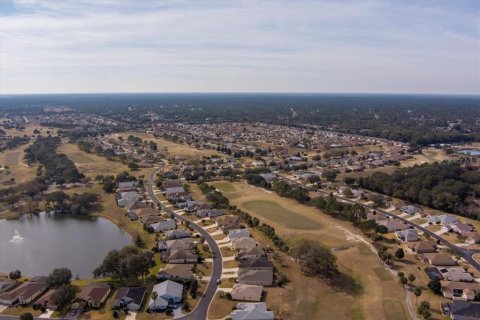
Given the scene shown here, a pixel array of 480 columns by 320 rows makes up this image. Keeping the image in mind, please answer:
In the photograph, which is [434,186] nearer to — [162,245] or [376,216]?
[376,216]

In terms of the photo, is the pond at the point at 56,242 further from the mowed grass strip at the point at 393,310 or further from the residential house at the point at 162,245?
the mowed grass strip at the point at 393,310

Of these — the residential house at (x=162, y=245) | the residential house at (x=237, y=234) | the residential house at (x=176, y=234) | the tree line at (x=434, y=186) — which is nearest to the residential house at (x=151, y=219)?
the residential house at (x=176, y=234)

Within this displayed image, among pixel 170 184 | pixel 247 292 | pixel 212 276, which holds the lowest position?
pixel 212 276

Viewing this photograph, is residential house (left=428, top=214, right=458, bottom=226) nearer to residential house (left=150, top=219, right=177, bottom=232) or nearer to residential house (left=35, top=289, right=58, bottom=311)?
residential house (left=150, top=219, right=177, bottom=232)

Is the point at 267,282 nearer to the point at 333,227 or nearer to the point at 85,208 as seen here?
the point at 333,227

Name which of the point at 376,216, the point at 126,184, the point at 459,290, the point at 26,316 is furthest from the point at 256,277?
the point at 126,184

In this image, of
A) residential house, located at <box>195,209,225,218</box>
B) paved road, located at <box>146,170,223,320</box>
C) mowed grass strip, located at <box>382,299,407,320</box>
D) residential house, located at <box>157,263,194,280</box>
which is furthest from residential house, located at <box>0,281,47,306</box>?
mowed grass strip, located at <box>382,299,407,320</box>
